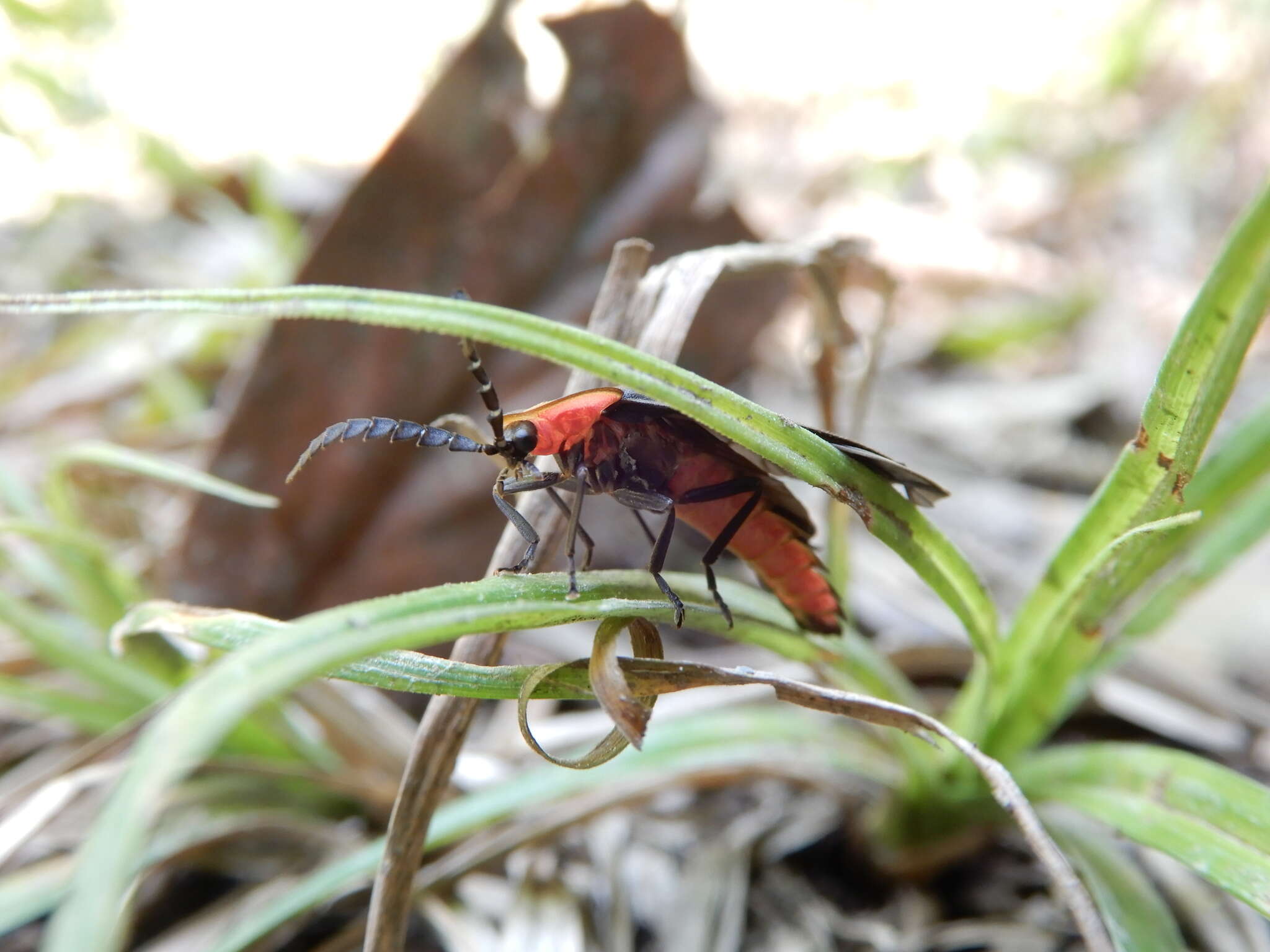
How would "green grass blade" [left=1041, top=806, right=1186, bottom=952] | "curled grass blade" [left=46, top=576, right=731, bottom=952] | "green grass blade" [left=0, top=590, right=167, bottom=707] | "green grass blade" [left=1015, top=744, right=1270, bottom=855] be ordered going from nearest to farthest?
"curled grass blade" [left=46, top=576, right=731, bottom=952]
"green grass blade" [left=1015, top=744, right=1270, bottom=855]
"green grass blade" [left=1041, top=806, right=1186, bottom=952]
"green grass blade" [left=0, top=590, right=167, bottom=707]

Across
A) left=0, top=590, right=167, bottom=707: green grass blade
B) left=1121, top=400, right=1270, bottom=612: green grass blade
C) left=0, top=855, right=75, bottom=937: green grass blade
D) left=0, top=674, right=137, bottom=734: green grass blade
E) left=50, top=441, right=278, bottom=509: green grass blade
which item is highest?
left=1121, top=400, right=1270, bottom=612: green grass blade

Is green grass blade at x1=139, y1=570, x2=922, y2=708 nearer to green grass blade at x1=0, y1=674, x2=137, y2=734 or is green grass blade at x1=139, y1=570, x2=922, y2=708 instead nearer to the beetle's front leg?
the beetle's front leg

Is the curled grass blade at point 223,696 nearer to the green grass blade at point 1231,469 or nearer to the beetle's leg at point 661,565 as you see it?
the beetle's leg at point 661,565

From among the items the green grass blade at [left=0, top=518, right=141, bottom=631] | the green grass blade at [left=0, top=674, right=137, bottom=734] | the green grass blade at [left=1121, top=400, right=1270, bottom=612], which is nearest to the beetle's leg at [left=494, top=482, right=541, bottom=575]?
the green grass blade at [left=1121, top=400, right=1270, bottom=612]

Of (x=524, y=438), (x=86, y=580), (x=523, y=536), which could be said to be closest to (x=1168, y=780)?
(x=523, y=536)

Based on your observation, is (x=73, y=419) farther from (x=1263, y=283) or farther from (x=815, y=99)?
(x=815, y=99)

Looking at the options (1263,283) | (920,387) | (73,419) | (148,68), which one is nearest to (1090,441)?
(920,387)

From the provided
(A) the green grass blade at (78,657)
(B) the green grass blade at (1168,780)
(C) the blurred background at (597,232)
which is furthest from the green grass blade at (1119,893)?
(A) the green grass blade at (78,657)

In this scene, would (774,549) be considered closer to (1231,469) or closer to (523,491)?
(523,491)
